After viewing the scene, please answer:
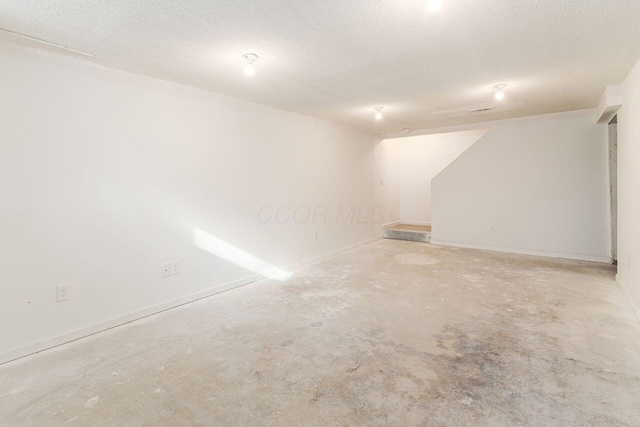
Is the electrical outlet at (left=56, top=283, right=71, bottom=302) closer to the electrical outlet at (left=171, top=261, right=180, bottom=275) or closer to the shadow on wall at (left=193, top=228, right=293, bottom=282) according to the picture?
the electrical outlet at (left=171, top=261, right=180, bottom=275)

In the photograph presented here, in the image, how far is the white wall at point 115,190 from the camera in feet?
7.54

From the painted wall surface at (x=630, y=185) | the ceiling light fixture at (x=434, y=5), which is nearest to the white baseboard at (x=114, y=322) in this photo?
the ceiling light fixture at (x=434, y=5)

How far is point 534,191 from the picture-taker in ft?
17.0

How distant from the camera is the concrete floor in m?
1.67

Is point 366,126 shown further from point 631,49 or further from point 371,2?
point 371,2

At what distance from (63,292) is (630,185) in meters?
5.06

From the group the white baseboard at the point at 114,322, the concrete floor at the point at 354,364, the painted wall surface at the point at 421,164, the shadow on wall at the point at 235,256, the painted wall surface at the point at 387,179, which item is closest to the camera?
the concrete floor at the point at 354,364

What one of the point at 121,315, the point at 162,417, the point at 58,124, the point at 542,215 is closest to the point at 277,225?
→ the point at 121,315

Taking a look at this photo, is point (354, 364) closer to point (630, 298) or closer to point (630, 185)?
point (630, 298)

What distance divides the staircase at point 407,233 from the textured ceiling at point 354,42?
128 inches

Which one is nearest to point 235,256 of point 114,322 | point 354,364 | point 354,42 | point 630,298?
point 114,322

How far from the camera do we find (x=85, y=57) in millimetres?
2521

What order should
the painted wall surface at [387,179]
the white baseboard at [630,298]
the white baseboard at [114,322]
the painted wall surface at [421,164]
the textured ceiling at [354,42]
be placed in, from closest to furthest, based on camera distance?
1. the textured ceiling at [354,42]
2. the white baseboard at [114,322]
3. the white baseboard at [630,298]
4. the painted wall surface at [387,179]
5. the painted wall surface at [421,164]

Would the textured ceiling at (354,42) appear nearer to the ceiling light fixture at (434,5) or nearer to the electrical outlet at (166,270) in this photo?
the ceiling light fixture at (434,5)
